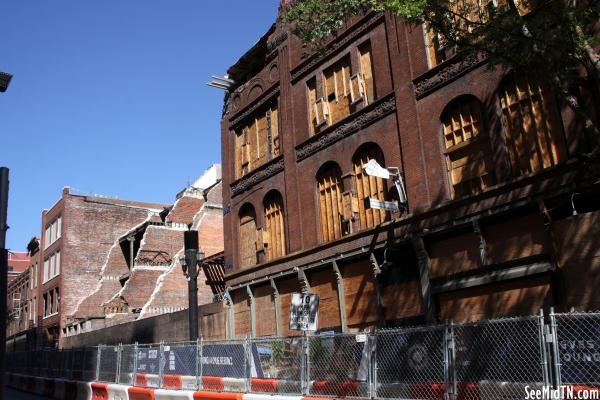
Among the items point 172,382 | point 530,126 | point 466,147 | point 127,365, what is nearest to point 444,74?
point 466,147

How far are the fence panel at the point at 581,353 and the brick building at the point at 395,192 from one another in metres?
5.18

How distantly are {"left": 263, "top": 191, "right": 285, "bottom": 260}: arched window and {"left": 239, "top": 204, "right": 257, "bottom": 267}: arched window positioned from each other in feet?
3.27

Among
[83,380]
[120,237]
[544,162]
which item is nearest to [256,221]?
[83,380]

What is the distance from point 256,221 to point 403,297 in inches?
341

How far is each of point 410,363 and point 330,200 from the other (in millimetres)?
11501

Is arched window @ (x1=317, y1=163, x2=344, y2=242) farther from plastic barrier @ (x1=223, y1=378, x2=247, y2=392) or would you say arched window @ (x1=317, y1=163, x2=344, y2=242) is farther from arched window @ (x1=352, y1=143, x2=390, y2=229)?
plastic barrier @ (x1=223, y1=378, x2=247, y2=392)

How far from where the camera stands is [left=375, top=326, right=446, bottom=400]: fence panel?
28.0 feet

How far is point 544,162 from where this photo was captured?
13789 millimetres

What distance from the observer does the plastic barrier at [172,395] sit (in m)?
12.1

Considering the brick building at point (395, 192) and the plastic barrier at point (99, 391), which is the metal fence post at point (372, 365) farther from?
the plastic barrier at point (99, 391)

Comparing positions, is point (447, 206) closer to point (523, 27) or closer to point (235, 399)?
point (523, 27)

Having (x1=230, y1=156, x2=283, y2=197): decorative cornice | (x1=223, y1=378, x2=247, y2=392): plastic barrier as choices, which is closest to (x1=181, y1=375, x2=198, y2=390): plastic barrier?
(x1=223, y1=378, x2=247, y2=392): plastic barrier

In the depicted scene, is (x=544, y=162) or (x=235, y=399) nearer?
(x=235, y=399)

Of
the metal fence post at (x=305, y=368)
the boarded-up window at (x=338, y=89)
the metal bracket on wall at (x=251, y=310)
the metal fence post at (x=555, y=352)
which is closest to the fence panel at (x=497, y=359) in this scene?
the metal fence post at (x=555, y=352)
